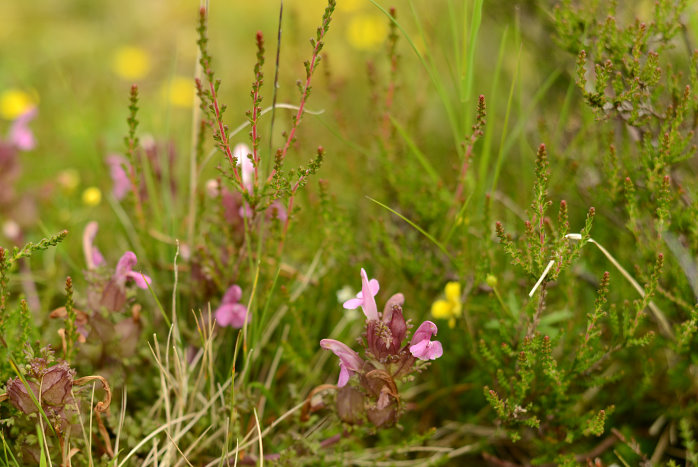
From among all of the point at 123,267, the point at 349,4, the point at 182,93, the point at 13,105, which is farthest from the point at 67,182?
the point at 349,4

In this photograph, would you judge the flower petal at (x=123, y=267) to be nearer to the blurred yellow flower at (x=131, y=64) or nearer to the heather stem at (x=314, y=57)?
the heather stem at (x=314, y=57)

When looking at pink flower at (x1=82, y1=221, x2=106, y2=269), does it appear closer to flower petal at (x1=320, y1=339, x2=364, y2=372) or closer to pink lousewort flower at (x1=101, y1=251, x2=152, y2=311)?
pink lousewort flower at (x1=101, y1=251, x2=152, y2=311)

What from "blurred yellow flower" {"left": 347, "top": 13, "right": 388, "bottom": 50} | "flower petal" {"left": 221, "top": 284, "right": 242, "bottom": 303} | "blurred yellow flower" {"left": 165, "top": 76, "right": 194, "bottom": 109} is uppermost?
"blurred yellow flower" {"left": 347, "top": 13, "right": 388, "bottom": 50}

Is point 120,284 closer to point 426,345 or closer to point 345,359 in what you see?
point 345,359

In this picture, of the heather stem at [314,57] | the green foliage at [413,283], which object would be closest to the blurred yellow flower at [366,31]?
the green foliage at [413,283]

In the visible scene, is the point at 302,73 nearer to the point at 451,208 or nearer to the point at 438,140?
the point at 438,140

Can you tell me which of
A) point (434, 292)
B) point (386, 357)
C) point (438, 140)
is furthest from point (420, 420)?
point (438, 140)

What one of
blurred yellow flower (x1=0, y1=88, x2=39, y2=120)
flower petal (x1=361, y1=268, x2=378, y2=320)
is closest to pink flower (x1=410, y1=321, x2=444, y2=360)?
flower petal (x1=361, y1=268, x2=378, y2=320)
